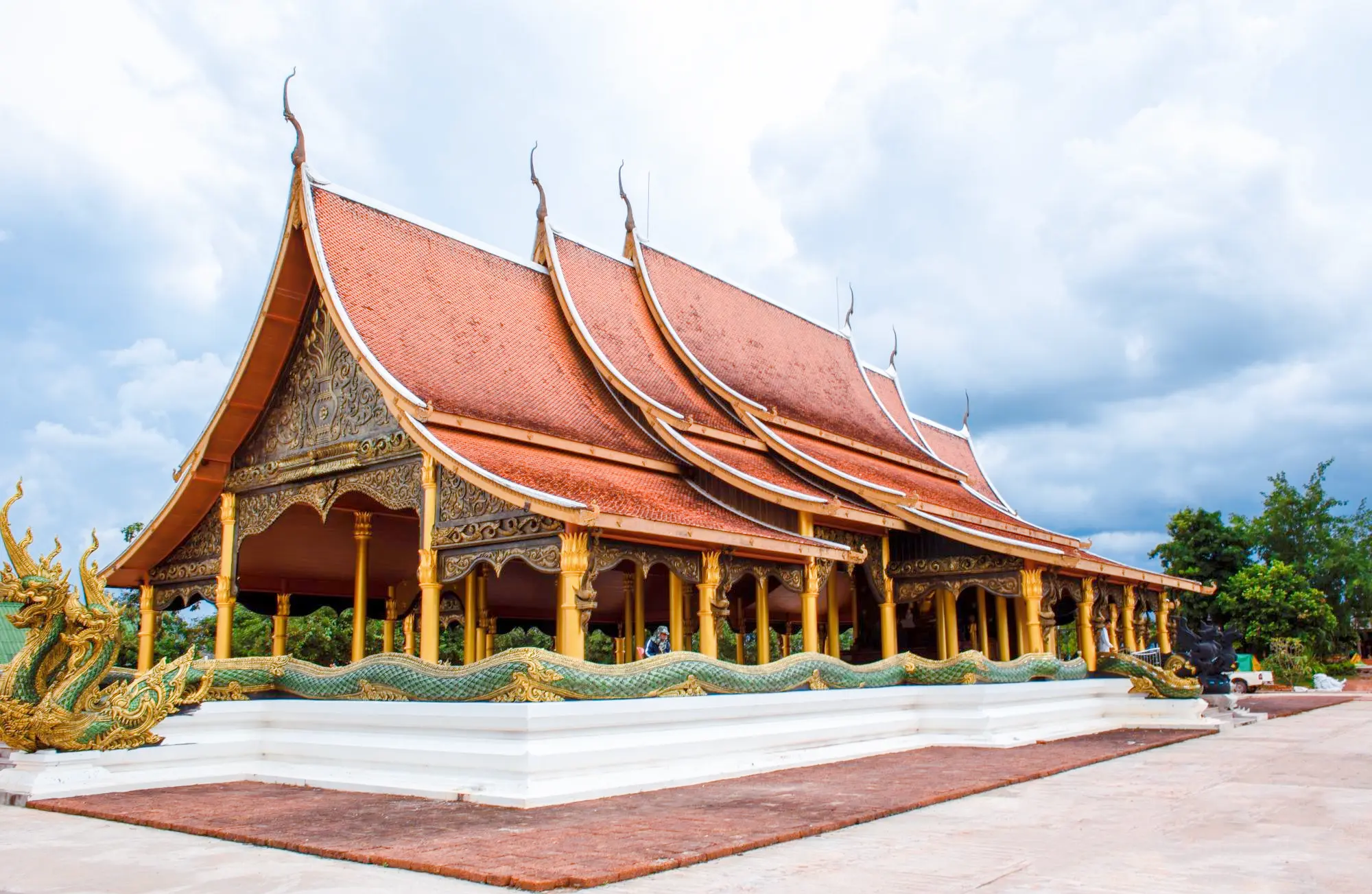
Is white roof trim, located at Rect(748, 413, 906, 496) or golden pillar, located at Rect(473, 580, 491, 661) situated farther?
golden pillar, located at Rect(473, 580, 491, 661)

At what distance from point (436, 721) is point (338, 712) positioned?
128cm

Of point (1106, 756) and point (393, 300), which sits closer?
point (1106, 756)

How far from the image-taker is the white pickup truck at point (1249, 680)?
22220 millimetres

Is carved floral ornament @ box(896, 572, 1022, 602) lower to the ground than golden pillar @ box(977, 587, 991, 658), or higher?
higher

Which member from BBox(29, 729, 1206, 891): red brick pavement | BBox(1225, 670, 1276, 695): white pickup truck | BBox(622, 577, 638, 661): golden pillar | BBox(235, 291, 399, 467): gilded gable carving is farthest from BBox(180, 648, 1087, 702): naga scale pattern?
BBox(1225, 670, 1276, 695): white pickup truck

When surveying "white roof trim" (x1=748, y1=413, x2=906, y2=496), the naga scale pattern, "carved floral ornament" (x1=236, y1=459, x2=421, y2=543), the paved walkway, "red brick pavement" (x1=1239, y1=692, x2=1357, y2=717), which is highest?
"white roof trim" (x1=748, y1=413, x2=906, y2=496)

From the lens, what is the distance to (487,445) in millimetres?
9656

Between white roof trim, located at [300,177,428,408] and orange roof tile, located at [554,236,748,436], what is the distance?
3096 mm

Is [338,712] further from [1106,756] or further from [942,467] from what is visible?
[942,467]

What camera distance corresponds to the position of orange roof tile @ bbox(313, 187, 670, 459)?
10.2 m

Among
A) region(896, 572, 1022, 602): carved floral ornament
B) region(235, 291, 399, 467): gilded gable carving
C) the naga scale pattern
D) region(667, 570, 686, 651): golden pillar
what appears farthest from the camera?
region(896, 572, 1022, 602): carved floral ornament

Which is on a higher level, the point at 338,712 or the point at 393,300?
the point at 393,300

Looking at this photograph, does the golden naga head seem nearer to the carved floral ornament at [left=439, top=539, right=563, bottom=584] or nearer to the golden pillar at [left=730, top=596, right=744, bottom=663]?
the carved floral ornament at [left=439, top=539, right=563, bottom=584]

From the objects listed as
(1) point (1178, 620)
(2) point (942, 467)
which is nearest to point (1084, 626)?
(1) point (1178, 620)
